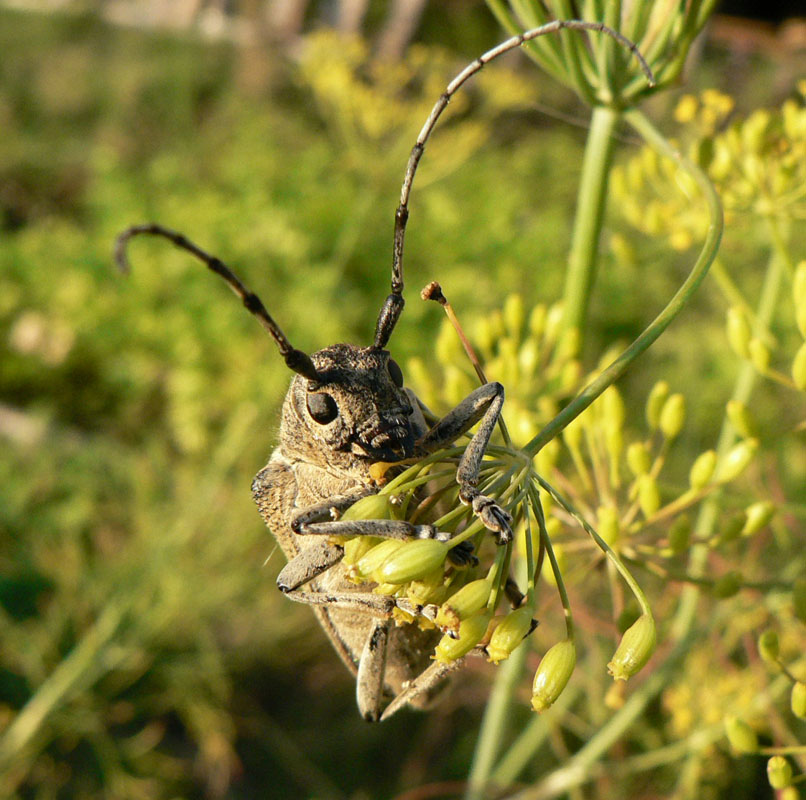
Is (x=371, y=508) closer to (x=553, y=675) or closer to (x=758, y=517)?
(x=553, y=675)

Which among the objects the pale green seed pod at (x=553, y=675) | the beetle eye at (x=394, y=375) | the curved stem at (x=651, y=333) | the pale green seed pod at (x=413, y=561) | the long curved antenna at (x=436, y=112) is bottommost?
the pale green seed pod at (x=553, y=675)

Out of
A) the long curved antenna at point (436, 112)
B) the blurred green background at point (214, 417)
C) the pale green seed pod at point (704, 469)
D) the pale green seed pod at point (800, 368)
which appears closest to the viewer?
the long curved antenna at point (436, 112)

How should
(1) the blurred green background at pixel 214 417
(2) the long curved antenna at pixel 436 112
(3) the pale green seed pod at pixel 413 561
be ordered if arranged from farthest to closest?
(1) the blurred green background at pixel 214 417 < (2) the long curved antenna at pixel 436 112 < (3) the pale green seed pod at pixel 413 561

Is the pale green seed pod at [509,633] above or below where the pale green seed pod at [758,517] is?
above

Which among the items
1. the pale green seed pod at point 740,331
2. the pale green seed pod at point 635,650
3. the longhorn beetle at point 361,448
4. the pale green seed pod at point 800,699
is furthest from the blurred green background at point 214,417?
the pale green seed pod at point 800,699

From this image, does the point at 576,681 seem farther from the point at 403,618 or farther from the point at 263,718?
the point at 263,718

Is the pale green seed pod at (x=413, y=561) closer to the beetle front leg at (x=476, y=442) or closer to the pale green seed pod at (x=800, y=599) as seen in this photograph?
the beetle front leg at (x=476, y=442)

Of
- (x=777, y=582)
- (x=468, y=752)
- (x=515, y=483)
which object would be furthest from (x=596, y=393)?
(x=468, y=752)

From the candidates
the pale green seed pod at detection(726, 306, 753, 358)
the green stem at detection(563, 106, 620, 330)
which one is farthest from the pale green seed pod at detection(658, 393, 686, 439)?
the green stem at detection(563, 106, 620, 330)
